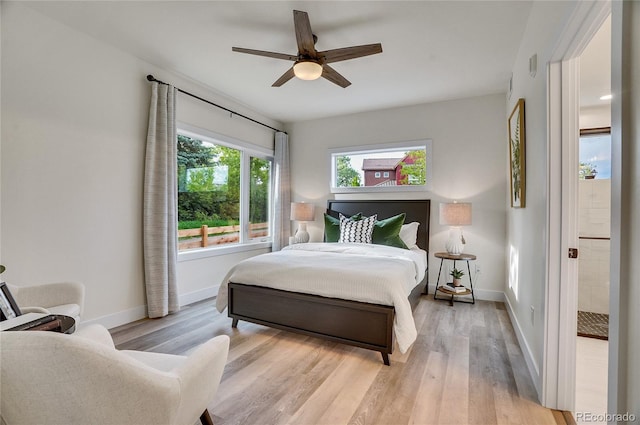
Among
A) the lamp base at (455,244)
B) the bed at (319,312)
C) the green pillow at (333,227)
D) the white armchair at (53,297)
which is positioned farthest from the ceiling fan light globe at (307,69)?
the lamp base at (455,244)

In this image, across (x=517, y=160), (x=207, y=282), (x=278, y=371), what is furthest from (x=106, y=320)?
(x=517, y=160)

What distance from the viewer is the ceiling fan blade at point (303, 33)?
6.28 feet

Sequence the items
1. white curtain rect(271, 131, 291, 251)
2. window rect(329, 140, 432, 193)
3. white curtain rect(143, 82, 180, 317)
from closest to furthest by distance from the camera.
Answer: white curtain rect(143, 82, 180, 317) < window rect(329, 140, 432, 193) < white curtain rect(271, 131, 291, 251)

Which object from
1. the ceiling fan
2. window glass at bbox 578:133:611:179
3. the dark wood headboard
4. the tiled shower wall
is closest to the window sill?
the dark wood headboard

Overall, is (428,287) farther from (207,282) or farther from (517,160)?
(207,282)

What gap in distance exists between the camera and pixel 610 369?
95 centimetres

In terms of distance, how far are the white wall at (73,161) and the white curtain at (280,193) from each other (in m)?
1.96

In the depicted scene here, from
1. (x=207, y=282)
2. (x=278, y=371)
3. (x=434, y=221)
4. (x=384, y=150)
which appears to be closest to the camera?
(x=278, y=371)

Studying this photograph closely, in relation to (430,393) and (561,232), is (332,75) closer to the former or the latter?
(561,232)

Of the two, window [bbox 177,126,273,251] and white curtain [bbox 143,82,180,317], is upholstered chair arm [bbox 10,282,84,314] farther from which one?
window [bbox 177,126,273,251]

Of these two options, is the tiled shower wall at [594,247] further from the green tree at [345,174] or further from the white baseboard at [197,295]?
the white baseboard at [197,295]

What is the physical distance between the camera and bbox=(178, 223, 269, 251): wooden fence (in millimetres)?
3637

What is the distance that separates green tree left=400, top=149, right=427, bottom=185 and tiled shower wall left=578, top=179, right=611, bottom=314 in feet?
5.89

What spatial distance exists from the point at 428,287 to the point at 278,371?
2776 mm
